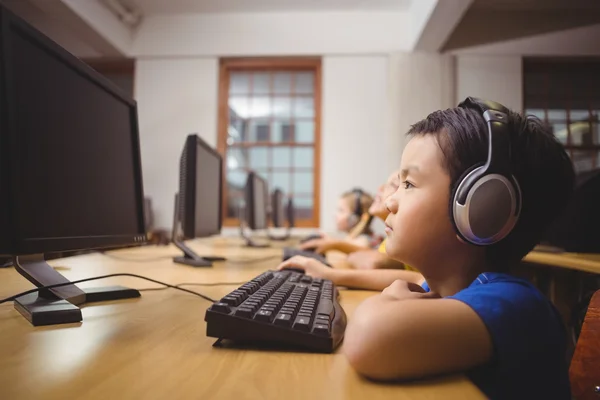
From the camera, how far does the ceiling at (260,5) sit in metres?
4.94

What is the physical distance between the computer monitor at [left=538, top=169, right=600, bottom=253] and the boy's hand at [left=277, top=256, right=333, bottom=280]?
1591 millimetres

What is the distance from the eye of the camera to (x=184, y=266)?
1.62 m

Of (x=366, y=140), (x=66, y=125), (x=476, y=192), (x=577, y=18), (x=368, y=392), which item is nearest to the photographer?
(x=368, y=392)

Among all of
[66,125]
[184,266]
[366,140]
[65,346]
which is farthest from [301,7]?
[65,346]

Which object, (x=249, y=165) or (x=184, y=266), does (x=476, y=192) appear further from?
(x=249, y=165)

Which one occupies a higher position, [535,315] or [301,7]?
[301,7]

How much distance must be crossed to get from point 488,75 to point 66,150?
497cm

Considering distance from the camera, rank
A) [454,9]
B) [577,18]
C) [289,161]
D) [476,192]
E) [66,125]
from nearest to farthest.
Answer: [476,192] < [66,125] < [454,9] < [577,18] < [289,161]

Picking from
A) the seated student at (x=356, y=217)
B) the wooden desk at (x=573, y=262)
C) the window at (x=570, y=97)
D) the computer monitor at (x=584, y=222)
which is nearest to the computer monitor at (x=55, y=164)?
the wooden desk at (x=573, y=262)

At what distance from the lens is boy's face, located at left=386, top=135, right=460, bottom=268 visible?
61cm

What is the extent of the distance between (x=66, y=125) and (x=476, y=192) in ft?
2.22

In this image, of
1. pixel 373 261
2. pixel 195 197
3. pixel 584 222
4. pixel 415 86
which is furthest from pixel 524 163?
pixel 415 86

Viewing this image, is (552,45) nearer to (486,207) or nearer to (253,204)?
(253,204)

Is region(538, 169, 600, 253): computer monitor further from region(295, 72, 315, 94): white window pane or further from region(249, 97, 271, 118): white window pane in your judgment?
region(249, 97, 271, 118): white window pane
